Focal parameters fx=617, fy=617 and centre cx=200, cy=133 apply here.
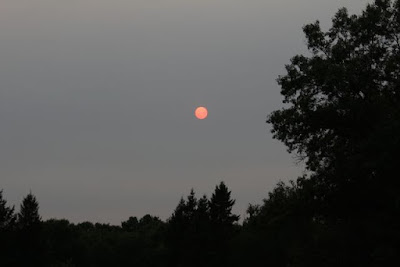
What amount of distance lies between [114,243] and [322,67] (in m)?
106

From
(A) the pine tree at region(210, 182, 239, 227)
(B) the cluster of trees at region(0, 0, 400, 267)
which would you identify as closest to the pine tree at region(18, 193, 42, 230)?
(A) the pine tree at region(210, 182, 239, 227)

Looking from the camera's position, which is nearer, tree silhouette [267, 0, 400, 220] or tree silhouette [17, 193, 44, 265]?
tree silhouette [267, 0, 400, 220]

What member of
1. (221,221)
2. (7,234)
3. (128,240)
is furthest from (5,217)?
(128,240)

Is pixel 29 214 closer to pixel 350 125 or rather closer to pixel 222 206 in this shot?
pixel 222 206

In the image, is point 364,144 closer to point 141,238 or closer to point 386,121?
point 386,121

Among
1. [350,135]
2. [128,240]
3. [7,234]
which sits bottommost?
[350,135]

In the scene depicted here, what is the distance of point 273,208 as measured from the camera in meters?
71.5

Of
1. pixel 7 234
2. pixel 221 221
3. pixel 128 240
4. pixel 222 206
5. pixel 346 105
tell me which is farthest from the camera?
pixel 128 240

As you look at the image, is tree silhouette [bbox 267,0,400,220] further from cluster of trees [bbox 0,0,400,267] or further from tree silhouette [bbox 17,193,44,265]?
tree silhouette [bbox 17,193,44,265]

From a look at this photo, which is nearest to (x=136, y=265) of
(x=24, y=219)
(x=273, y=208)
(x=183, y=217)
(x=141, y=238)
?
(x=141, y=238)

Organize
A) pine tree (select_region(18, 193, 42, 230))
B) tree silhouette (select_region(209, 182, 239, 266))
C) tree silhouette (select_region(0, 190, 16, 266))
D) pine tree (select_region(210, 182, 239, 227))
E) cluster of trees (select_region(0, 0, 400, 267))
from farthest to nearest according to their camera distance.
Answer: pine tree (select_region(210, 182, 239, 227))
tree silhouette (select_region(209, 182, 239, 266))
pine tree (select_region(18, 193, 42, 230))
tree silhouette (select_region(0, 190, 16, 266))
cluster of trees (select_region(0, 0, 400, 267))

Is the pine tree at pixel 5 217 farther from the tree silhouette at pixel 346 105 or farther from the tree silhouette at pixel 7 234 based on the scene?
the tree silhouette at pixel 346 105

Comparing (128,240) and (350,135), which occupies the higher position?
(128,240)

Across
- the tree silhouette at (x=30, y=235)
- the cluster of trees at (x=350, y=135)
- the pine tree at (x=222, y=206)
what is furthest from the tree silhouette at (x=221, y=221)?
the cluster of trees at (x=350, y=135)
